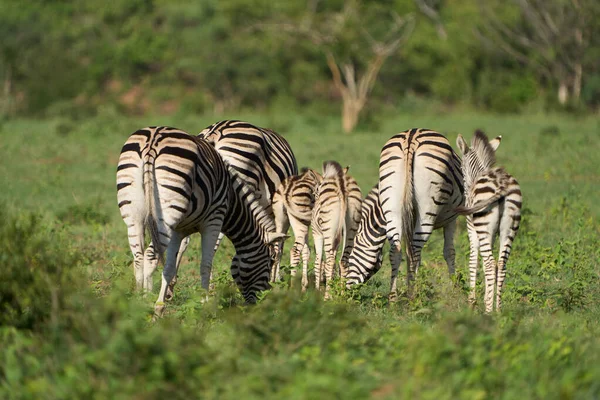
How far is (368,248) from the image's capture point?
9.00 meters

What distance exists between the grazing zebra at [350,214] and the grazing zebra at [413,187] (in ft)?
1.69

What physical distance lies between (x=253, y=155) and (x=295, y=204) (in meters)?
0.70

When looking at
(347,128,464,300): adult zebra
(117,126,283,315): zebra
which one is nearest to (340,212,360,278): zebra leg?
(347,128,464,300): adult zebra

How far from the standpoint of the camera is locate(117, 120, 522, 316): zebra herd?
298 inches

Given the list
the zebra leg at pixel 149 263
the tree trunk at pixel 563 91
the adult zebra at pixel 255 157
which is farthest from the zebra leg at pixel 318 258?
the tree trunk at pixel 563 91

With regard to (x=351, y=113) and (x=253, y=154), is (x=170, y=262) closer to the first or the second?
(x=253, y=154)

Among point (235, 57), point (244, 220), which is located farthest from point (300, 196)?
point (235, 57)

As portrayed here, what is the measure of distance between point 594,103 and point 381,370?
114 feet

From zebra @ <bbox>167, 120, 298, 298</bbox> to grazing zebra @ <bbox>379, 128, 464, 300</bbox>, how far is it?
1379 millimetres

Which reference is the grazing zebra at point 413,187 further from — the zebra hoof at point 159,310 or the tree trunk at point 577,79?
the tree trunk at point 577,79

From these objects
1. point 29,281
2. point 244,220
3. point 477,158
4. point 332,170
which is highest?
point 477,158

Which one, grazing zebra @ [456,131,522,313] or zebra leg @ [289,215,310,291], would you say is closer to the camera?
grazing zebra @ [456,131,522,313]

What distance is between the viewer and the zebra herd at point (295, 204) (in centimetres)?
756

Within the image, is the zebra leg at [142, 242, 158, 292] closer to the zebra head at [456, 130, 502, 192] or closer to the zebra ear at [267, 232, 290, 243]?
the zebra ear at [267, 232, 290, 243]
